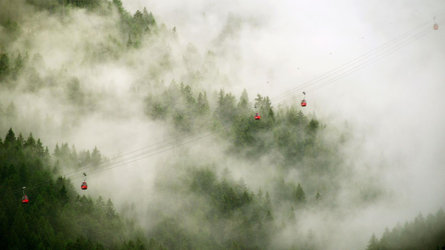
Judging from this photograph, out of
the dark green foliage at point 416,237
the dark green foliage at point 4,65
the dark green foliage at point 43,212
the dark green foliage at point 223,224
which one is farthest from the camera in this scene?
the dark green foliage at point 4,65

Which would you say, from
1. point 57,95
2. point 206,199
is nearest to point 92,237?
point 206,199

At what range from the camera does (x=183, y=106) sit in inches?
6742

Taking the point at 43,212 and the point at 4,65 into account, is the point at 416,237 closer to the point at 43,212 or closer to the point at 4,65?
the point at 43,212

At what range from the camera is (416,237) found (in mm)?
98125

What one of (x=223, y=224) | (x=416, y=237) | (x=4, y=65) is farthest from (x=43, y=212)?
(x=4, y=65)

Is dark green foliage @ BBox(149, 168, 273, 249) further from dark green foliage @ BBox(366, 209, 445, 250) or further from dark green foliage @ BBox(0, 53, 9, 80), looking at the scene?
dark green foliage @ BBox(0, 53, 9, 80)

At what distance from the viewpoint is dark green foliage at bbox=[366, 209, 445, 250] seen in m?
94.9

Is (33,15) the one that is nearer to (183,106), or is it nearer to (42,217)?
(183,106)

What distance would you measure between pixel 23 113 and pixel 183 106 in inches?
2109

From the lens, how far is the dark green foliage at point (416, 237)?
9494 centimetres

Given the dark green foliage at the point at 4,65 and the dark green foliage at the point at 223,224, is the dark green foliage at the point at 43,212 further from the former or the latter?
the dark green foliage at the point at 4,65

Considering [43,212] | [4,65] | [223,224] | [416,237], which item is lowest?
[416,237]

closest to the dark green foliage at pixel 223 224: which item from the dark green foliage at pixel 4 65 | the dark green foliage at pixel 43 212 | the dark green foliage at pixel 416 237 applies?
the dark green foliage at pixel 43 212

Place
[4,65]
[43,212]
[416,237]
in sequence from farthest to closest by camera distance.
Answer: [4,65]
[416,237]
[43,212]
